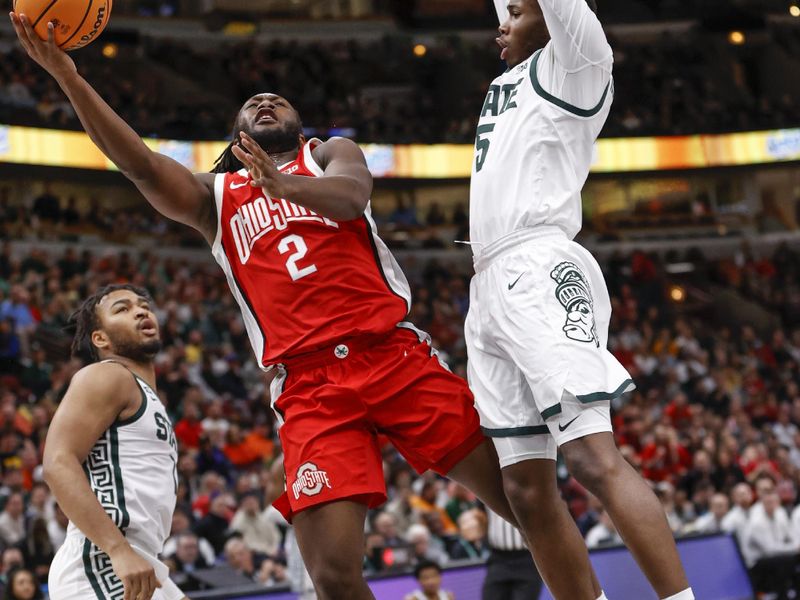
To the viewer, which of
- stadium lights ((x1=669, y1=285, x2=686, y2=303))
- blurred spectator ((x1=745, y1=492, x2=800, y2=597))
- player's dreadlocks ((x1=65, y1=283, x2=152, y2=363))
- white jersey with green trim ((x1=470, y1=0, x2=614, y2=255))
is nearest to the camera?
white jersey with green trim ((x1=470, y1=0, x2=614, y2=255))

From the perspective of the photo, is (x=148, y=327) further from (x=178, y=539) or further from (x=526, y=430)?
(x=178, y=539)

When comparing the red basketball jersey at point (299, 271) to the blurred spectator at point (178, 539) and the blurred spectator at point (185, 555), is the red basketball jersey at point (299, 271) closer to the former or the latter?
the blurred spectator at point (185, 555)

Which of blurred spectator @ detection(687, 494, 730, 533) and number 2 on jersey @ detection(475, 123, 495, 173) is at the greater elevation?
number 2 on jersey @ detection(475, 123, 495, 173)

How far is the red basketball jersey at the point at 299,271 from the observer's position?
3.99 meters

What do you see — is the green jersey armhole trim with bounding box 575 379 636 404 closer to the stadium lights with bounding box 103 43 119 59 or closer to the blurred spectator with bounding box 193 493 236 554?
the blurred spectator with bounding box 193 493 236 554

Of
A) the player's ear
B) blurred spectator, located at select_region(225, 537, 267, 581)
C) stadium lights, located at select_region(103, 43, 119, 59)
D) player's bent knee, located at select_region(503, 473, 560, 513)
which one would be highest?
stadium lights, located at select_region(103, 43, 119, 59)

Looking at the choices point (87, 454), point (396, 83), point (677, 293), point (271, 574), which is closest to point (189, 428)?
point (271, 574)

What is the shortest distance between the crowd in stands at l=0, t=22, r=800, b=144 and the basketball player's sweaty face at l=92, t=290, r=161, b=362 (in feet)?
62.6

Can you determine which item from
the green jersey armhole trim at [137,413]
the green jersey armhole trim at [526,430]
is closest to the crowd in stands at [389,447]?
the green jersey armhole trim at [137,413]

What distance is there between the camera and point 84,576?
13.3 feet

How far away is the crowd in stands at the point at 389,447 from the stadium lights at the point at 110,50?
486cm

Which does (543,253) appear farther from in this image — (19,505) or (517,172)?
(19,505)

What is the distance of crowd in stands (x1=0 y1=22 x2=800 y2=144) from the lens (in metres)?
24.2

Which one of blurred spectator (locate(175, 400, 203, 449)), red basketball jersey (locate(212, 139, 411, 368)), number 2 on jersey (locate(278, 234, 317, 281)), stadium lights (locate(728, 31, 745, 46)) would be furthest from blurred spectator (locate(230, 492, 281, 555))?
stadium lights (locate(728, 31, 745, 46))
